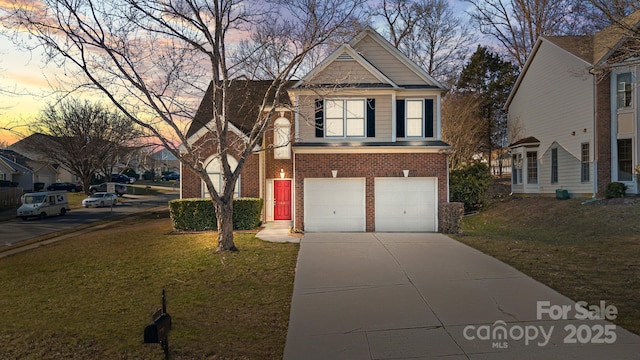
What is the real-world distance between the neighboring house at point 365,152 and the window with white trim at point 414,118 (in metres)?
0.04

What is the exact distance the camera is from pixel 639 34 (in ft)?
42.3

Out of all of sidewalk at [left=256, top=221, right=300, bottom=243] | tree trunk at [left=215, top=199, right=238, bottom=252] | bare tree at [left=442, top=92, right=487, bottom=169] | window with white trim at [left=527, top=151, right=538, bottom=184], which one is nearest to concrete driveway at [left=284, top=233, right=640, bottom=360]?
tree trunk at [left=215, top=199, right=238, bottom=252]

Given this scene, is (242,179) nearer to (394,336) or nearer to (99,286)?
(99,286)

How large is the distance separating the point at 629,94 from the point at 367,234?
14414mm

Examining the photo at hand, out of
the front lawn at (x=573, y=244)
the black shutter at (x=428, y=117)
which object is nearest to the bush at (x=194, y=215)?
the black shutter at (x=428, y=117)

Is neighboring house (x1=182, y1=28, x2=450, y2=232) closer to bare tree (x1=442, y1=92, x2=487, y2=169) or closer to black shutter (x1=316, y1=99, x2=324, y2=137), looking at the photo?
black shutter (x1=316, y1=99, x2=324, y2=137)

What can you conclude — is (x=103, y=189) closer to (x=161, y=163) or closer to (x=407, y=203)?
(x=407, y=203)

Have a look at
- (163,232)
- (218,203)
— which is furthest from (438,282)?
(163,232)

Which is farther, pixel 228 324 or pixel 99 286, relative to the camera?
pixel 99 286

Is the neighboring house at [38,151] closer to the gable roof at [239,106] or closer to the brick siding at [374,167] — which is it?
the gable roof at [239,106]

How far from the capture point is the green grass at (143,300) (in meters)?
6.16

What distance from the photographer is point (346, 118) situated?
58.3 feet

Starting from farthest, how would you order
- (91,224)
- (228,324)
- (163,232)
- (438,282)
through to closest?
(91,224), (163,232), (438,282), (228,324)

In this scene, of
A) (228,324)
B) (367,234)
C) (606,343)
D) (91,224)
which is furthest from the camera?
(91,224)
